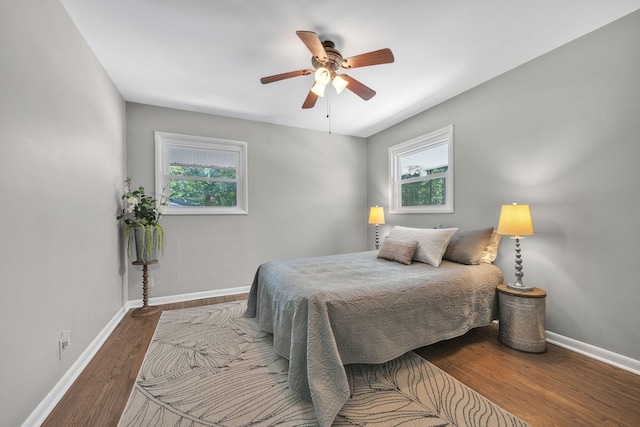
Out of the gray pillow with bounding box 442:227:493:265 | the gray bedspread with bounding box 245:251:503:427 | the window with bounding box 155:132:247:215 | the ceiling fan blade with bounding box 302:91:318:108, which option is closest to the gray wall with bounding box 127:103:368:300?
the window with bounding box 155:132:247:215

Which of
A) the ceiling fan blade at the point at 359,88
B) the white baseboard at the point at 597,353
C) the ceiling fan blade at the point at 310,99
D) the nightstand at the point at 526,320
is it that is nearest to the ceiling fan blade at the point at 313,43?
the ceiling fan blade at the point at 359,88

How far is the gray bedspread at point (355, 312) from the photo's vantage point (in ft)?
5.13

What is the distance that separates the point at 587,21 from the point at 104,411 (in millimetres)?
4397

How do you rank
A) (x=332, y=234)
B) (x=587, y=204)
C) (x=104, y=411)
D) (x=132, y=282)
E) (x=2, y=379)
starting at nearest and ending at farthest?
(x=2, y=379) < (x=104, y=411) < (x=587, y=204) < (x=132, y=282) < (x=332, y=234)

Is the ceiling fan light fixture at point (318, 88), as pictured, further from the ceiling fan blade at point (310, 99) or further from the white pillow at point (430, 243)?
the white pillow at point (430, 243)

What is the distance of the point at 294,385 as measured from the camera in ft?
5.31

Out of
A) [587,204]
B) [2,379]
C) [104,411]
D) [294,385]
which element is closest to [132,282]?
[104,411]

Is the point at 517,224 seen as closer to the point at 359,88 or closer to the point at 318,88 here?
the point at 359,88

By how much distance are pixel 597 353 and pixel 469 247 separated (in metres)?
1.20

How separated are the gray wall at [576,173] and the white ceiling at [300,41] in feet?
0.78

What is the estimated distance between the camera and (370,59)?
2006 millimetres

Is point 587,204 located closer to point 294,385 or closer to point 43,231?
point 294,385

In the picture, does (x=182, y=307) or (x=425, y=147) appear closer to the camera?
(x=182, y=307)

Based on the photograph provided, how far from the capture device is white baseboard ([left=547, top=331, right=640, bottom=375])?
6.23ft
